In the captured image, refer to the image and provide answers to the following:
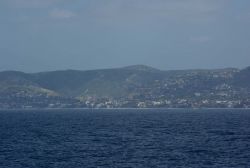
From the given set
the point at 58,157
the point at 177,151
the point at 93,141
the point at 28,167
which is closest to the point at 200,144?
the point at 177,151

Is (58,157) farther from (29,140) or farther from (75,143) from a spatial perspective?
Answer: (29,140)

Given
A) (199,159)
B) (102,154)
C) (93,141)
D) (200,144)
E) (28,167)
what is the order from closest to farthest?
(28,167)
(199,159)
(102,154)
(200,144)
(93,141)

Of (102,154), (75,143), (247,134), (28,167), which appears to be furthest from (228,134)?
(28,167)

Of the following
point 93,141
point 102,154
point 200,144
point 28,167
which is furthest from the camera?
point 93,141

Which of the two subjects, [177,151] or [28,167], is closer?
[28,167]

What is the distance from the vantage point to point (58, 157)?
331ft

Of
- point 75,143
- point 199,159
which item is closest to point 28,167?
point 199,159

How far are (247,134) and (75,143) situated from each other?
47.0m

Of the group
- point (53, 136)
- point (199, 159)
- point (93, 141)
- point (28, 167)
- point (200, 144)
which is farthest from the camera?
point (53, 136)

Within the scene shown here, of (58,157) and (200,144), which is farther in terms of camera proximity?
(200,144)

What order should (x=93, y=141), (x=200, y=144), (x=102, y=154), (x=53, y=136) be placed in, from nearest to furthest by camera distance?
(x=102, y=154), (x=200, y=144), (x=93, y=141), (x=53, y=136)

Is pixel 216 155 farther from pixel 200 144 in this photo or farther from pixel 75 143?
pixel 75 143

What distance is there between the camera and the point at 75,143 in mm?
128375

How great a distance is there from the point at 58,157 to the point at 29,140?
36520mm
